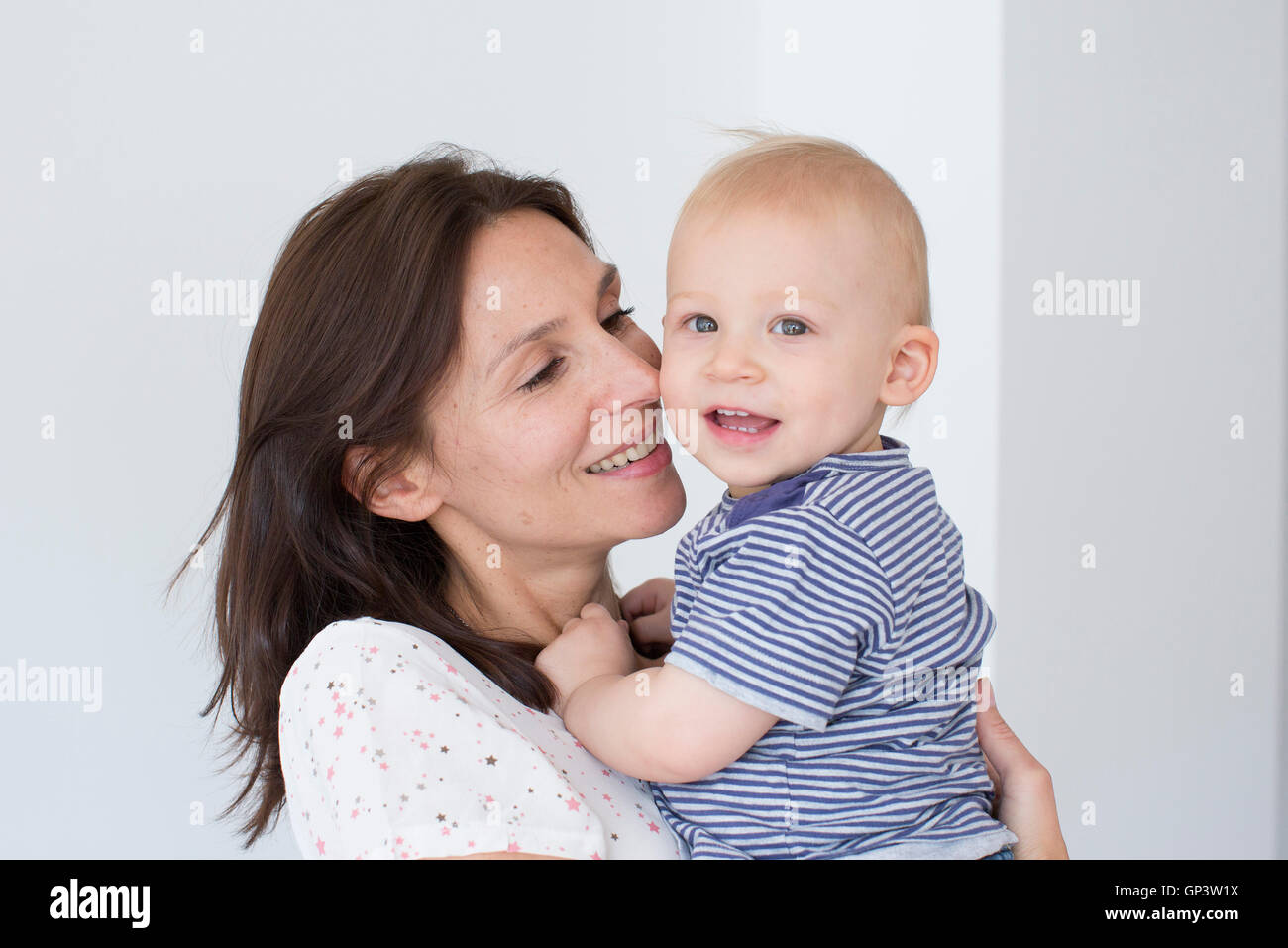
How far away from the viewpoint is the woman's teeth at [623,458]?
1.72m

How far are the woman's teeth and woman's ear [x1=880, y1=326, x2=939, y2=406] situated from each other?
377 millimetres

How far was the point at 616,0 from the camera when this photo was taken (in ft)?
10.4

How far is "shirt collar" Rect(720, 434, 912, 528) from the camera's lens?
1.43m

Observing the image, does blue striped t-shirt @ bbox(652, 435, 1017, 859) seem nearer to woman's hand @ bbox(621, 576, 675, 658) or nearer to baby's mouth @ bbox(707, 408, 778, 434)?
baby's mouth @ bbox(707, 408, 778, 434)

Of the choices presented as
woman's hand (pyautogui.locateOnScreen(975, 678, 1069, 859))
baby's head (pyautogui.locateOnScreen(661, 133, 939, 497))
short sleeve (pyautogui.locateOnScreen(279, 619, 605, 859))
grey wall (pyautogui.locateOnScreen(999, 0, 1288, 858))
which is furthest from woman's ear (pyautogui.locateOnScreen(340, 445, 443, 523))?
grey wall (pyautogui.locateOnScreen(999, 0, 1288, 858))

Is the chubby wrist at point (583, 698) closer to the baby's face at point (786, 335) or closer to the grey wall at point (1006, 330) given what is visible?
the baby's face at point (786, 335)

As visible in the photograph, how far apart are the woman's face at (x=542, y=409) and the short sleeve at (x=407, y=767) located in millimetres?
304

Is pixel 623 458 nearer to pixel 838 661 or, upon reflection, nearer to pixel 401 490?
pixel 401 490

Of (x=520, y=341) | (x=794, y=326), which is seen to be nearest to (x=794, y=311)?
(x=794, y=326)

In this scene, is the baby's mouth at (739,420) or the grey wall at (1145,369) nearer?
the baby's mouth at (739,420)

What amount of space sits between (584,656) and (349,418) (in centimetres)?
44

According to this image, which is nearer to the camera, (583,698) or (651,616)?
(583,698)

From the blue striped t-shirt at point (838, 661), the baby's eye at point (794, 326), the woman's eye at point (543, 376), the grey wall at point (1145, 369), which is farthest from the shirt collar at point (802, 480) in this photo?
the grey wall at point (1145, 369)

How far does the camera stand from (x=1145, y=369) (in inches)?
134
